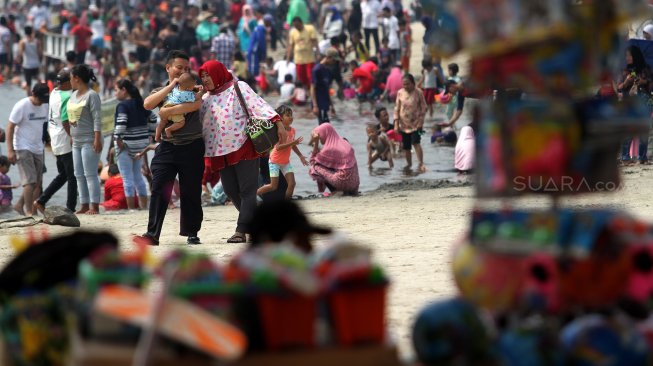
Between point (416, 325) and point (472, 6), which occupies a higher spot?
point (472, 6)

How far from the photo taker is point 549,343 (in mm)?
4359

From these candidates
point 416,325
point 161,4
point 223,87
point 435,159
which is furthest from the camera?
point 161,4

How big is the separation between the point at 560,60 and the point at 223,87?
6476 mm

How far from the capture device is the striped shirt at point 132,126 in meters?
14.1

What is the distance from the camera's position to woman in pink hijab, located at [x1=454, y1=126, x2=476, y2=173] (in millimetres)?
17312

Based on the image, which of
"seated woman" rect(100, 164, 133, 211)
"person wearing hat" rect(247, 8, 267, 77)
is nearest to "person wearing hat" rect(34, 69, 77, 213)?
"seated woman" rect(100, 164, 133, 211)

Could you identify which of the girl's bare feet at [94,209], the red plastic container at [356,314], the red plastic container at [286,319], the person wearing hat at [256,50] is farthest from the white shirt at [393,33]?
the red plastic container at [286,319]

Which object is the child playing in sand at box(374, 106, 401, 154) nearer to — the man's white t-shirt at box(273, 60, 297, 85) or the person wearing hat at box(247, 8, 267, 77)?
the man's white t-shirt at box(273, 60, 297, 85)

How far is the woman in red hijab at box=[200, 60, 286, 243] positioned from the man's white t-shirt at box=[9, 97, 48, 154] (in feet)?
15.5

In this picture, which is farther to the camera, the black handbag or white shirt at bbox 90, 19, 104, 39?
white shirt at bbox 90, 19, 104, 39

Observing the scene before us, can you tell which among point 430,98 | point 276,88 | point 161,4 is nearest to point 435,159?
point 430,98

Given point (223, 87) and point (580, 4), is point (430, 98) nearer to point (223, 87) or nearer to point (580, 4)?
point (223, 87)

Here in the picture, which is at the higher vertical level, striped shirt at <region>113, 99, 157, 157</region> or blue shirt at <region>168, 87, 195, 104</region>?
blue shirt at <region>168, 87, 195, 104</region>

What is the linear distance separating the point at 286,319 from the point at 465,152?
43.6 feet
